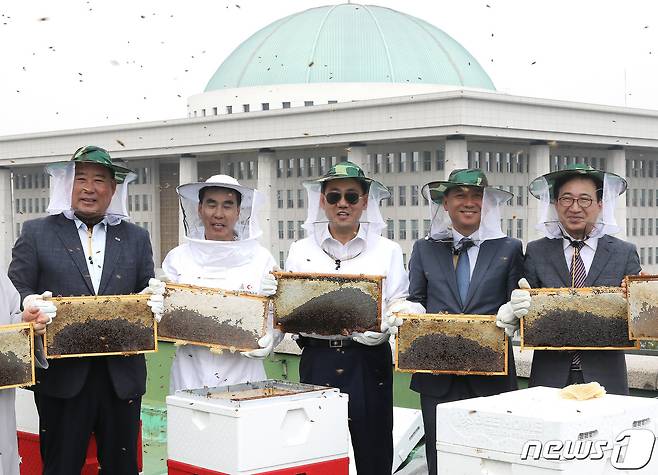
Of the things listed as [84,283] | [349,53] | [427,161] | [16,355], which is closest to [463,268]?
[84,283]

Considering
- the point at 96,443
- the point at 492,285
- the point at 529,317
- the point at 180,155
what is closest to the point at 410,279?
the point at 492,285

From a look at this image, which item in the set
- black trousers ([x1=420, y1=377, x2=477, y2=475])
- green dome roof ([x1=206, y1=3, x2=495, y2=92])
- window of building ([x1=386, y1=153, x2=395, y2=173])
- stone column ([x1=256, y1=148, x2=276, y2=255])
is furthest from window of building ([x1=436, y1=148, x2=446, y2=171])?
black trousers ([x1=420, y1=377, x2=477, y2=475])

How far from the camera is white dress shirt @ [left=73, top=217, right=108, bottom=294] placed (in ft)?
18.5

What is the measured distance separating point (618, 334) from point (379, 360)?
1439 mm

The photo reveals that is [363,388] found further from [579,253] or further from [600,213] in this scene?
[600,213]

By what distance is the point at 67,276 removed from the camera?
554 centimetres

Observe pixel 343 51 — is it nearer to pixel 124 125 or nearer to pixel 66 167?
pixel 124 125

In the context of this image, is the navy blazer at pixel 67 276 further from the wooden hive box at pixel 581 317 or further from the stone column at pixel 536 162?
the stone column at pixel 536 162

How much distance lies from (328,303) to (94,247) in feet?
4.70

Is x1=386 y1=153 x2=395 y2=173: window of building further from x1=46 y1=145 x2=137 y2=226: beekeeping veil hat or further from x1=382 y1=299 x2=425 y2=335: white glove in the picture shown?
x1=382 y1=299 x2=425 y2=335: white glove

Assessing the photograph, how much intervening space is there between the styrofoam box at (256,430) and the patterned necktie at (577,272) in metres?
1.48

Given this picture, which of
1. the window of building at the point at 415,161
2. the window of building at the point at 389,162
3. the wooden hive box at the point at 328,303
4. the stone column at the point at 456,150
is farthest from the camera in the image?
the window of building at the point at 389,162

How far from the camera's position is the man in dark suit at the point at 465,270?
5.56 metres

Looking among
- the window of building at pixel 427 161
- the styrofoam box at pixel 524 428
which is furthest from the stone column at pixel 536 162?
the styrofoam box at pixel 524 428
